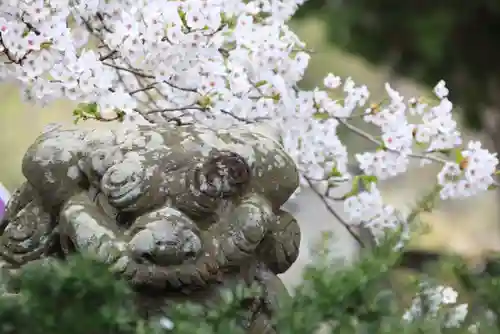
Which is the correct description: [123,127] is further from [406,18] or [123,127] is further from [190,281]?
[406,18]

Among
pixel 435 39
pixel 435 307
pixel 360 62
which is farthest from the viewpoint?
pixel 360 62

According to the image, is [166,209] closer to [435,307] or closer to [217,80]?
[435,307]

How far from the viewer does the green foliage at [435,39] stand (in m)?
2.45

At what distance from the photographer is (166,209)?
62 centimetres

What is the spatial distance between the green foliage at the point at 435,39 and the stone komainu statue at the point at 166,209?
1.81 metres

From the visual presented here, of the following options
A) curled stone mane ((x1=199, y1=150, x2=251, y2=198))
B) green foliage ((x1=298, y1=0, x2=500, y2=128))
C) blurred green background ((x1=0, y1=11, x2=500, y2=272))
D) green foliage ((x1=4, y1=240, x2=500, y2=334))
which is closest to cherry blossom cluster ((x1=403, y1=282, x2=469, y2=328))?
green foliage ((x1=4, y1=240, x2=500, y2=334))

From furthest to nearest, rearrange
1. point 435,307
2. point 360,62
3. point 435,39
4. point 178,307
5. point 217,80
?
1. point 360,62
2. point 435,39
3. point 217,80
4. point 435,307
5. point 178,307

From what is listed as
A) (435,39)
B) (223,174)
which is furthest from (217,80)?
(435,39)

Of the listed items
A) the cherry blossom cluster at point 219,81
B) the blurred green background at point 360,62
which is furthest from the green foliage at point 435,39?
the cherry blossom cluster at point 219,81

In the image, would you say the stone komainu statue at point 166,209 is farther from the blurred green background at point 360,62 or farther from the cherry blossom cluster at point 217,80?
the blurred green background at point 360,62

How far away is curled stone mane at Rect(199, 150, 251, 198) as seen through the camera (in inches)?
24.7

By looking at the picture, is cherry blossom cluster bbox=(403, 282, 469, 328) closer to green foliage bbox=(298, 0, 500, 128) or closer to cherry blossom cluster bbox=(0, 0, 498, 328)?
cherry blossom cluster bbox=(0, 0, 498, 328)

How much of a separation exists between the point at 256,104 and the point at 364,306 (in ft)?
1.72

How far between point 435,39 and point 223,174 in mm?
1929
